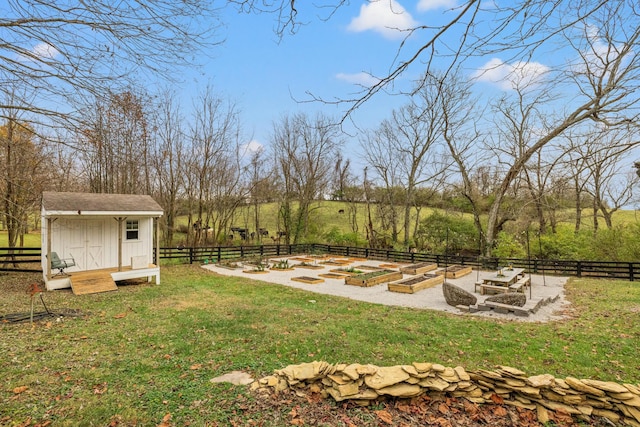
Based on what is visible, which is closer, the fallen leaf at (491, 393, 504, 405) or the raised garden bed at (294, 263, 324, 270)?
the fallen leaf at (491, 393, 504, 405)

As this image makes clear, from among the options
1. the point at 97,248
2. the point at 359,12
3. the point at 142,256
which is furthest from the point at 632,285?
the point at 97,248

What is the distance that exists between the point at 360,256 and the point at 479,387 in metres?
16.9

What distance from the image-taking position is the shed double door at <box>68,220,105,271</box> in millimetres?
10281

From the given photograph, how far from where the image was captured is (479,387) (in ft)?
11.3

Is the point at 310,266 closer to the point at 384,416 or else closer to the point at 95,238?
the point at 95,238

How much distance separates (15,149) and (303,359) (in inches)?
454

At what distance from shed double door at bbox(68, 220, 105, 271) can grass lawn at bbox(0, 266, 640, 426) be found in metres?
1.84

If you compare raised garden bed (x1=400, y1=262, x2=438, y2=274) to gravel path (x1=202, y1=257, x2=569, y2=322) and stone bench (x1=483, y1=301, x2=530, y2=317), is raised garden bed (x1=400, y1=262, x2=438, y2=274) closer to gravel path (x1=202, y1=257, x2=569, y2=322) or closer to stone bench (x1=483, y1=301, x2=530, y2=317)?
gravel path (x1=202, y1=257, x2=569, y2=322)

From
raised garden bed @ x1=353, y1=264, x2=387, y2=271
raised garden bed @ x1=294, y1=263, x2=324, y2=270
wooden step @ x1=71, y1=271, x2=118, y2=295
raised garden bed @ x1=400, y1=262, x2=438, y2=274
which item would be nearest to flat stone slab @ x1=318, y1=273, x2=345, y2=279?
raised garden bed @ x1=294, y1=263, x2=324, y2=270

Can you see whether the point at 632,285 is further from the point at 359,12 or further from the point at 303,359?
the point at 359,12

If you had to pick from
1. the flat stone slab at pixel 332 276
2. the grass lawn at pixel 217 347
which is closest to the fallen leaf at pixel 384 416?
the grass lawn at pixel 217 347

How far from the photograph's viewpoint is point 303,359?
463 centimetres

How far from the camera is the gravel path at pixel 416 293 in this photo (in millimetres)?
7824

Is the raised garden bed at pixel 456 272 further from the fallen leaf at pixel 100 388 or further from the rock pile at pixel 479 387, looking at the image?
the fallen leaf at pixel 100 388
